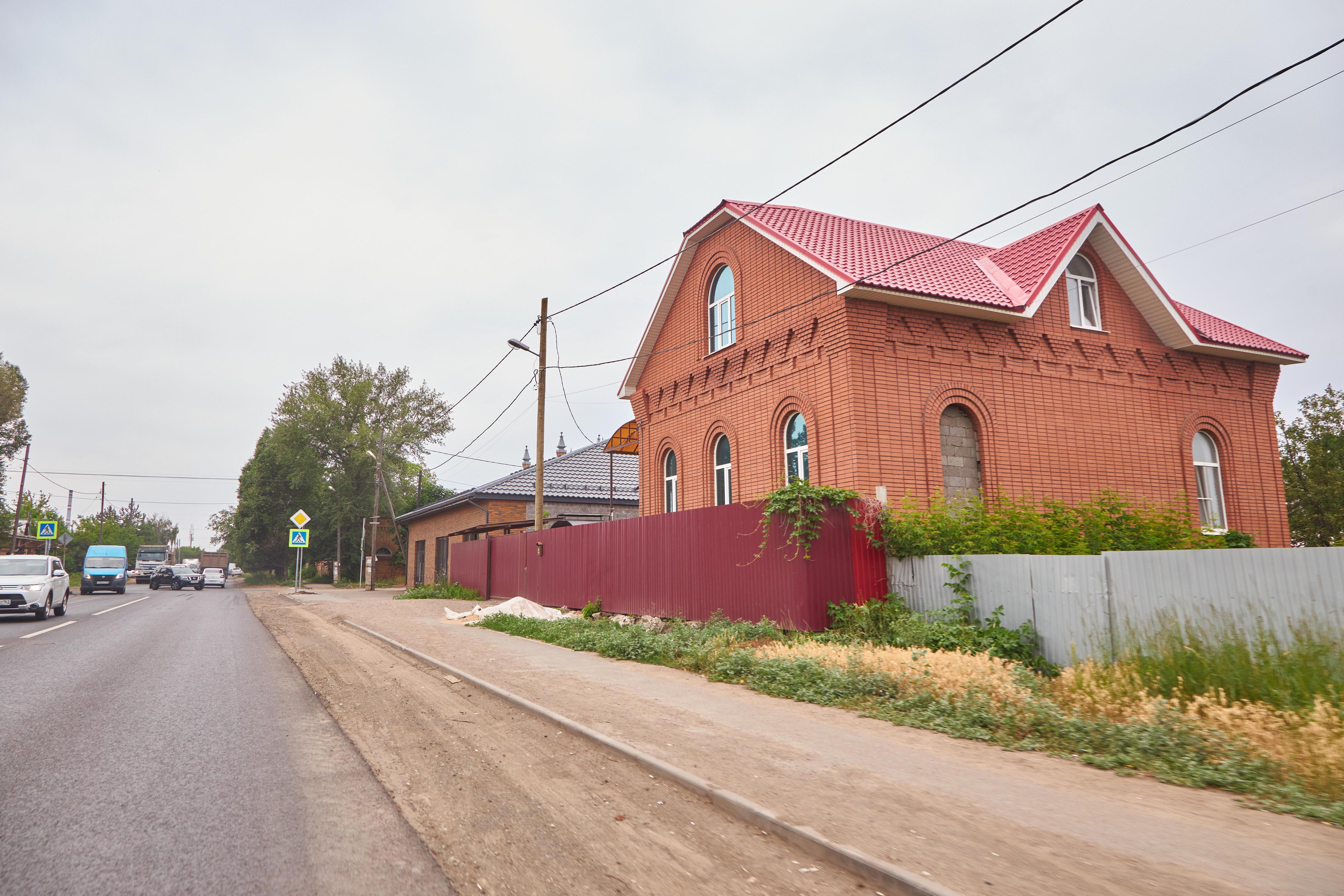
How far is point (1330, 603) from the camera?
6.83m

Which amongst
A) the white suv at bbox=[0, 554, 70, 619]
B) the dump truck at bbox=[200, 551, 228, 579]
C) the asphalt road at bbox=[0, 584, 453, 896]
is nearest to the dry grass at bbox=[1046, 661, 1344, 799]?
the asphalt road at bbox=[0, 584, 453, 896]

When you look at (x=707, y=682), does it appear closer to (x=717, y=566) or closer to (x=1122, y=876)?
(x=717, y=566)

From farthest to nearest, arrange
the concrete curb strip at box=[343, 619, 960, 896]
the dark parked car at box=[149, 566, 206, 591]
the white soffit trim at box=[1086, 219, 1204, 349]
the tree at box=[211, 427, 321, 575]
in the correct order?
the tree at box=[211, 427, 321, 575] → the dark parked car at box=[149, 566, 206, 591] → the white soffit trim at box=[1086, 219, 1204, 349] → the concrete curb strip at box=[343, 619, 960, 896]

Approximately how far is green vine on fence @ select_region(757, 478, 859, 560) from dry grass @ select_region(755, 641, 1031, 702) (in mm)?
1952

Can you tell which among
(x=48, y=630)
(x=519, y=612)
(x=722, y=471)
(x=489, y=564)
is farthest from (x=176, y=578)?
(x=722, y=471)

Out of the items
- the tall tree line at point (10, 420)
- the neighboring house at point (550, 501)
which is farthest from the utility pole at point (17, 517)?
the neighboring house at point (550, 501)

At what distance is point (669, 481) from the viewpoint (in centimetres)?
1964

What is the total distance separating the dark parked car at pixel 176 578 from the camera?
151 ft

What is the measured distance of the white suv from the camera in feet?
55.1

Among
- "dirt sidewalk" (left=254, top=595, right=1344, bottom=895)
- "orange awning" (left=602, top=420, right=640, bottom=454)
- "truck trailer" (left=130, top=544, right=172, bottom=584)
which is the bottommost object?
"dirt sidewalk" (left=254, top=595, right=1344, bottom=895)

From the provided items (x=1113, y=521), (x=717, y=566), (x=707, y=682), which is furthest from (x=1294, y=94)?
(x=717, y=566)

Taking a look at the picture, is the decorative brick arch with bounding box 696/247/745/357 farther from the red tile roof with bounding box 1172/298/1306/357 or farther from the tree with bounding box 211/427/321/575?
the tree with bounding box 211/427/321/575

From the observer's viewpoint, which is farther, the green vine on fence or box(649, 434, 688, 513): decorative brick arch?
box(649, 434, 688, 513): decorative brick arch

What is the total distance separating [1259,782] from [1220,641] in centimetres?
275
